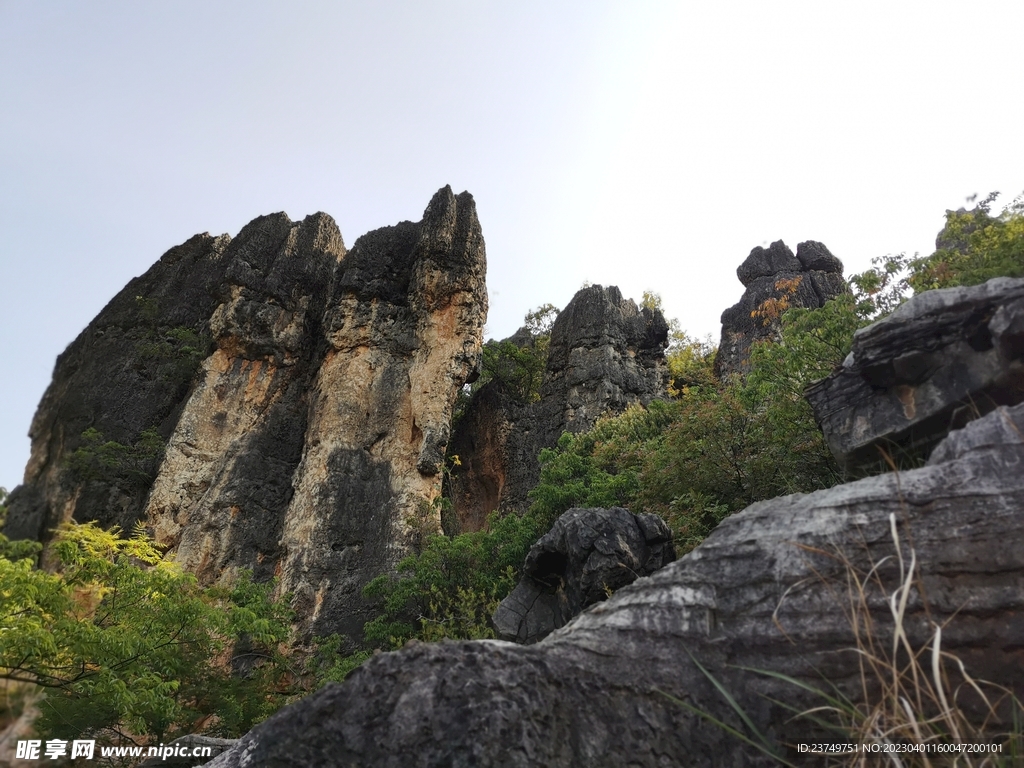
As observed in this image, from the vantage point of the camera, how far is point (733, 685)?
3.55m

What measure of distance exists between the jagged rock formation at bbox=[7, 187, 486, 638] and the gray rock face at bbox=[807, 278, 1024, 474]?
11.8 metres

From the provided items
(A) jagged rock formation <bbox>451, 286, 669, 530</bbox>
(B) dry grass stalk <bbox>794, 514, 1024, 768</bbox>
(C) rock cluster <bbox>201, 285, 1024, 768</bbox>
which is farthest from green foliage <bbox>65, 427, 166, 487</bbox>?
(B) dry grass stalk <bbox>794, 514, 1024, 768</bbox>

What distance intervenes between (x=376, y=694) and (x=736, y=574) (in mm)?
2157

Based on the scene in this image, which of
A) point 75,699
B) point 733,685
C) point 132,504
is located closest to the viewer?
point 733,685

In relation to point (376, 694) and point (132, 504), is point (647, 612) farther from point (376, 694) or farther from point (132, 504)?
point (132, 504)

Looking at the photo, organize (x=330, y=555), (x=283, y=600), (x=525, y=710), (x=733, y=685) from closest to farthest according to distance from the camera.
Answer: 1. (x=525, y=710)
2. (x=733, y=685)
3. (x=283, y=600)
4. (x=330, y=555)

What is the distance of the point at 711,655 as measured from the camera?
12.1 feet

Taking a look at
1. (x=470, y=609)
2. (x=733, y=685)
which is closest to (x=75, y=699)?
(x=470, y=609)

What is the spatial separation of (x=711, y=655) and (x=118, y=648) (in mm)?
8058

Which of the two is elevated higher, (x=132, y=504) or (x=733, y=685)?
(x=132, y=504)

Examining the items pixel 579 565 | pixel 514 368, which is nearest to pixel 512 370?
pixel 514 368

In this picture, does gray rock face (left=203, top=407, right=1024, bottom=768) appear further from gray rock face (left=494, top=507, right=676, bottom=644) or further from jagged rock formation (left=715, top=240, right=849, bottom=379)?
jagged rock formation (left=715, top=240, right=849, bottom=379)

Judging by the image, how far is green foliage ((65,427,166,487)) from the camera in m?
17.7

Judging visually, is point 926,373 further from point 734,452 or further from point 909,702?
point 734,452
